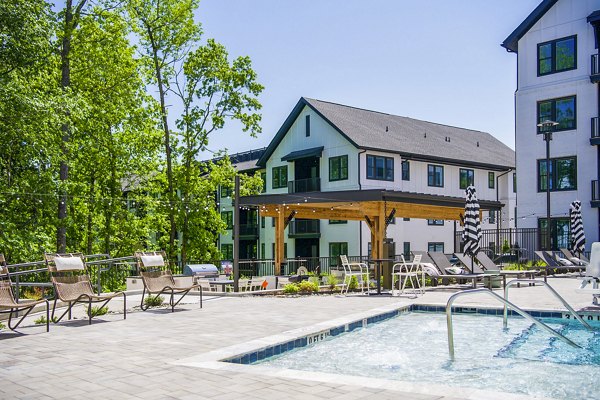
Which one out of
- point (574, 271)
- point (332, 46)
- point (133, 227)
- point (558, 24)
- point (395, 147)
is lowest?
point (574, 271)

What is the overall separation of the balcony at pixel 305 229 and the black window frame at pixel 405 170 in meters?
6.11

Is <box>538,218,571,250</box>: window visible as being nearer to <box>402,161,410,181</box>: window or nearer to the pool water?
<box>402,161,410,181</box>: window

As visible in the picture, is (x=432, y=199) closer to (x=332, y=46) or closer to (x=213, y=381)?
(x=332, y=46)

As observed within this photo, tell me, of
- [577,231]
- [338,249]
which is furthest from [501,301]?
[338,249]

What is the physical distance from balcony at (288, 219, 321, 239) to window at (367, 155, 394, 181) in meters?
5.00

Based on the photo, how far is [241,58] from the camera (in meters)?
29.7

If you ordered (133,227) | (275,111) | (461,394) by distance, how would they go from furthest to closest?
(275,111) → (133,227) → (461,394)

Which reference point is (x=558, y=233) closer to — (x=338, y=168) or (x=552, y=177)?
(x=552, y=177)

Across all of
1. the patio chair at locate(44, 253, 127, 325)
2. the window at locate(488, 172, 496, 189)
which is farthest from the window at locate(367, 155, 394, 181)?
the patio chair at locate(44, 253, 127, 325)

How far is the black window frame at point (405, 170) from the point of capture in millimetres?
36647

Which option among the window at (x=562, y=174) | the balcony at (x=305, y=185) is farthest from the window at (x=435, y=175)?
the window at (x=562, y=174)

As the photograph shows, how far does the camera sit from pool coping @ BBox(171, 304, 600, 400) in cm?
482

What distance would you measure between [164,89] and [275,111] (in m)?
12.4

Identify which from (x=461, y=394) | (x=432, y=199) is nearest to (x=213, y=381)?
(x=461, y=394)
